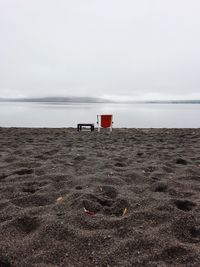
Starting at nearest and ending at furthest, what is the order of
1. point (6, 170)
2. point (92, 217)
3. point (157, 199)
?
point (92, 217) → point (157, 199) → point (6, 170)

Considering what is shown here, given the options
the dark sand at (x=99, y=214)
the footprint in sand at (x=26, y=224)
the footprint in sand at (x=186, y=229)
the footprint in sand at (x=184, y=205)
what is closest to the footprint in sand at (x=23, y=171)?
the dark sand at (x=99, y=214)

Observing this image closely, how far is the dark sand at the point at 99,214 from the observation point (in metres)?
3.05

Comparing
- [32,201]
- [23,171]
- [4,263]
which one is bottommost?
[4,263]

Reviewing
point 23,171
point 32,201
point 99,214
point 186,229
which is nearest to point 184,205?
point 186,229

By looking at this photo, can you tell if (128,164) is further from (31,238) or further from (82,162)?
(31,238)

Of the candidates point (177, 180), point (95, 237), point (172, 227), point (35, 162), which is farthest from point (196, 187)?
point (35, 162)

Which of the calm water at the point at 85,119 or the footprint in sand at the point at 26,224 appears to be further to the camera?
the calm water at the point at 85,119

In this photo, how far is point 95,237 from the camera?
338 cm

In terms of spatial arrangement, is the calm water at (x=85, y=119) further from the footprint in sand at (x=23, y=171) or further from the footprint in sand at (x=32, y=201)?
the footprint in sand at (x=32, y=201)

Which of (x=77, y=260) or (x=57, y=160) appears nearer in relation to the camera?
(x=77, y=260)

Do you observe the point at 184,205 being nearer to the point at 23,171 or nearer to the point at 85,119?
the point at 23,171

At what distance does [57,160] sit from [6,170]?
4.29 ft

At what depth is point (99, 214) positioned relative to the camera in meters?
4.02

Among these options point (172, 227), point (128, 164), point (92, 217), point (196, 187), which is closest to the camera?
point (172, 227)
